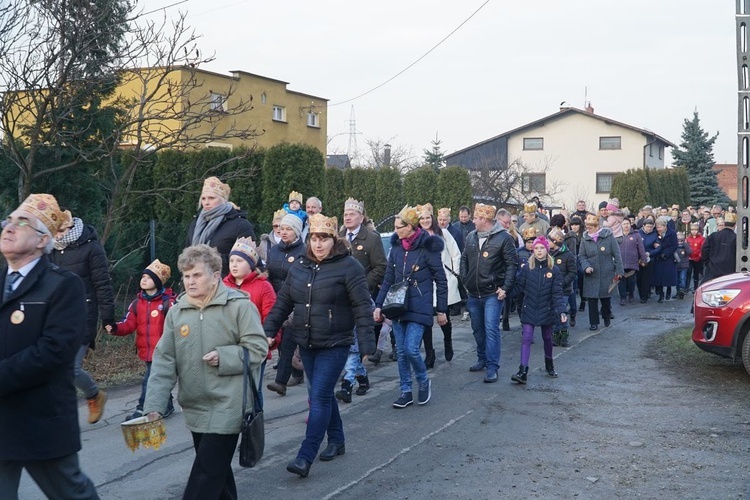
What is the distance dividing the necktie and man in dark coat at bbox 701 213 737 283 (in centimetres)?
1353

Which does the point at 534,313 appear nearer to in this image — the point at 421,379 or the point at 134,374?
the point at 421,379

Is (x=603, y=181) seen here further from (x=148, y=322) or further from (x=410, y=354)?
(x=148, y=322)

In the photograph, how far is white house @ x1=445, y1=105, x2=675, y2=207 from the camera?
60.6 m

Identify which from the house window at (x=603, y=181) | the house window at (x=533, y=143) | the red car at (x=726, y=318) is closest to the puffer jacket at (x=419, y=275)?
the red car at (x=726, y=318)

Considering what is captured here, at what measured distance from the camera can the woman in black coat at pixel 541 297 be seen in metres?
10.6

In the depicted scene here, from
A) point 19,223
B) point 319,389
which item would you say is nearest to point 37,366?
point 19,223

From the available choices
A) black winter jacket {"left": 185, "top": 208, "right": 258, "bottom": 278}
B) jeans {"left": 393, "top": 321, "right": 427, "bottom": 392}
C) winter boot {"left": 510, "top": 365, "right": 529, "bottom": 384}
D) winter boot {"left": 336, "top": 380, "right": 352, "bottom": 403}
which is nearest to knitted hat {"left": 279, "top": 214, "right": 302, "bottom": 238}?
black winter jacket {"left": 185, "top": 208, "right": 258, "bottom": 278}

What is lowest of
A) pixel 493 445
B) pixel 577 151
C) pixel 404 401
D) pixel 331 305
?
pixel 493 445

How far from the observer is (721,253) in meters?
15.6

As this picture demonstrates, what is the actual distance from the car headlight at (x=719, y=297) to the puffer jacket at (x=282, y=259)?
17.4ft

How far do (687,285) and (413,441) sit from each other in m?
16.5

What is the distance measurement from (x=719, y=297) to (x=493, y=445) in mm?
4896

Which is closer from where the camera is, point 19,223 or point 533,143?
point 19,223

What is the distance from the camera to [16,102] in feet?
34.8
